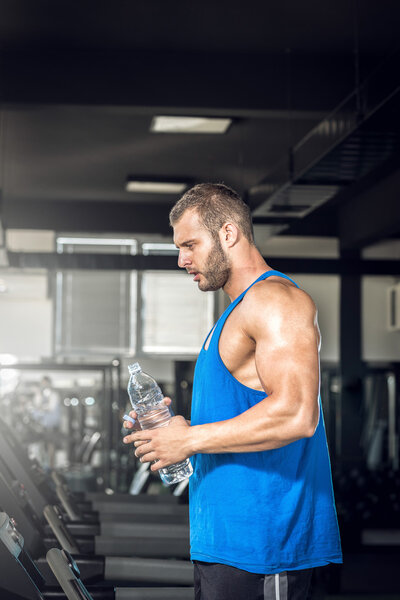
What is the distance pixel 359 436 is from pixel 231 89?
5640mm

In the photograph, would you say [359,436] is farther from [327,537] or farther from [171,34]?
[327,537]

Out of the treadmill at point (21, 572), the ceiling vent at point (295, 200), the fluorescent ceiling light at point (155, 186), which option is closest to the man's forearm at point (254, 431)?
the treadmill at point (21, 572)

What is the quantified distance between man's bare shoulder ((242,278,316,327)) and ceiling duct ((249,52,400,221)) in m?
2.49

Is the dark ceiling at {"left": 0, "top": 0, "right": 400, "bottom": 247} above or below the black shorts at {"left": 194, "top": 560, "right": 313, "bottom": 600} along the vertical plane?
above

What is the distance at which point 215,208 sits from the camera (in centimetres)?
157

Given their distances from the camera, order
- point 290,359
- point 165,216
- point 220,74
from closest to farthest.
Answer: point 290,359 → point 220,74 → point 165,216

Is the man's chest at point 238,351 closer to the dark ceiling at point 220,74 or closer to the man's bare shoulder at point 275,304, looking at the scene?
the man's bare shoulder at point 275,304

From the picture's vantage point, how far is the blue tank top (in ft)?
4.81

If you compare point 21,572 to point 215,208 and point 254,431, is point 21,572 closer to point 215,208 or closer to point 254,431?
point 254,431

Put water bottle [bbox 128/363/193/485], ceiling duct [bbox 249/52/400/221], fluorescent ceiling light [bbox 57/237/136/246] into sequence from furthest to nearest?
fluorescent ceiling light [bbox 57/237/136/246] → ceiling duct [bbox 249/52/400/221] → water bottle [bbox 128/363/193/485]

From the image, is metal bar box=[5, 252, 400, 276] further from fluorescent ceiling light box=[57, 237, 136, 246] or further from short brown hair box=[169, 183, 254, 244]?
short brown hair box=[169, 183, 254, 244]

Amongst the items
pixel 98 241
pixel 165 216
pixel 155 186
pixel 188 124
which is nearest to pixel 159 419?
pixel 188 124

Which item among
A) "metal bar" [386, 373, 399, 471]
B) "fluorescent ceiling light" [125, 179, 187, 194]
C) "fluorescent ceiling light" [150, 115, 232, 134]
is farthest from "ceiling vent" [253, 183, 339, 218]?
"metal bar" [386, 373, 399, 471]

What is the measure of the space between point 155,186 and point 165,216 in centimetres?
95
